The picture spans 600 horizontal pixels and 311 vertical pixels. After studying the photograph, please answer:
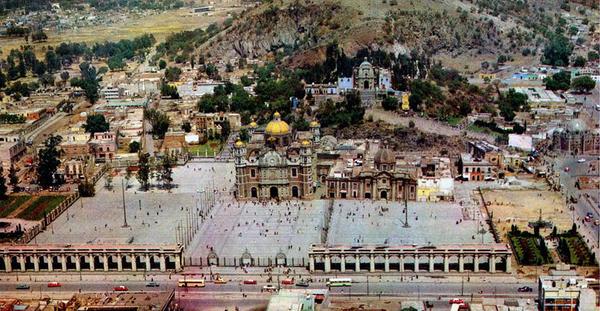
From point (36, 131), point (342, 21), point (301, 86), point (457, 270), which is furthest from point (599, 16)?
point (457, 270)

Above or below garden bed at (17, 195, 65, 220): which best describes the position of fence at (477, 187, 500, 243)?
below

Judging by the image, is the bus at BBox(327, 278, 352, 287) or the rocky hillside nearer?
the bus at BBox(327, 278, 352, 287)

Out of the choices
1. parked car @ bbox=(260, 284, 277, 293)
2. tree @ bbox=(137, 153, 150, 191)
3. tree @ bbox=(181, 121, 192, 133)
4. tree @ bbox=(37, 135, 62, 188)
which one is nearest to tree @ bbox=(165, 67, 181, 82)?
tree @ bbox=(181, 121, 192, 133)

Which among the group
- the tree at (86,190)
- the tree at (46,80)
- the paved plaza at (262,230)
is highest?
the tree at (46,80)

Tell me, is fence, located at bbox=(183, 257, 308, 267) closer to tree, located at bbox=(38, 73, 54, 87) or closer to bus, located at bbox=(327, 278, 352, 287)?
bus, located at bbox=(327, 278, 352, 287)

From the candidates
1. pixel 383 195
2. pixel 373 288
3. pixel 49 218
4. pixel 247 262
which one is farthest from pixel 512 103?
pixel 49 218

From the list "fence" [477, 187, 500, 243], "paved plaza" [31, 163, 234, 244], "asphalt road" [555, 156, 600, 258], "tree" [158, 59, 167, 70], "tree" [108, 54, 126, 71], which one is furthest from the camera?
"tree" [108, 54, 126, 71]

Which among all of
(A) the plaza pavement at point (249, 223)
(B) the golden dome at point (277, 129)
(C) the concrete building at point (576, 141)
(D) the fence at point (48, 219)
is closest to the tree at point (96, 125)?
(A) the plaza pavement at point (249, 223)

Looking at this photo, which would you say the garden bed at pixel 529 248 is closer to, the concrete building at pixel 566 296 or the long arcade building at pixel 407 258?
the long arcade building at pixel 407 258
